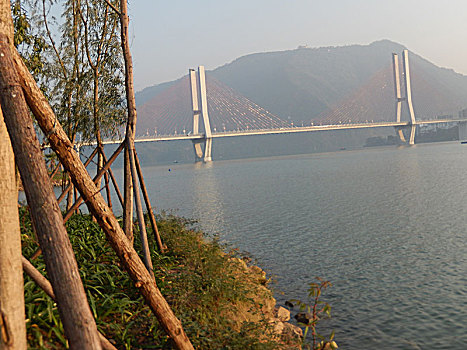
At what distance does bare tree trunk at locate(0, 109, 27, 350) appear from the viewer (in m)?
2.57

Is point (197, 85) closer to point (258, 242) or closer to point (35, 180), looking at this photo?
point (258, 242)

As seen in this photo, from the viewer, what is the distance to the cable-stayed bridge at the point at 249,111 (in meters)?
71.2

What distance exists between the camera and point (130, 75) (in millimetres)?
6828

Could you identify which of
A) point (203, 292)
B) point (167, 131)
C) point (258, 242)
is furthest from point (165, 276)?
point (167, 131)

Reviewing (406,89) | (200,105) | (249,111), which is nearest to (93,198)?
(200,105)

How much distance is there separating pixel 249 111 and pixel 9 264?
80.6 metres

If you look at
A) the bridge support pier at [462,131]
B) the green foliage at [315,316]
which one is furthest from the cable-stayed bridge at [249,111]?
the green foliage at [315,316]

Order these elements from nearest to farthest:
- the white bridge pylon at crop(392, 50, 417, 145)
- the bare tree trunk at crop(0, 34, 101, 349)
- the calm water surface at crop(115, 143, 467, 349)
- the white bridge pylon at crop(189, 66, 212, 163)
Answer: the bare tree trunk at crop(0, 34, 101, 349) < the calm water surface at crop(115, 143, 467, 349) < the white bridge pylon at crop(189, 66, 212, 163) < the white bridge pylon at crop(392, 50, 417, 145)

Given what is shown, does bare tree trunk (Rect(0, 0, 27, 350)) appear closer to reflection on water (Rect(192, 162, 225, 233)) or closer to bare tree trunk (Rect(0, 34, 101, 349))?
bare tree trunk (Rect(0, 34, 101, 349))

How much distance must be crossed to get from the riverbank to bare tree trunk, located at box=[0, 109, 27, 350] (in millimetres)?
1144

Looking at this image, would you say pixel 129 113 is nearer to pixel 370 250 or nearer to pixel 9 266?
pixel 9 266

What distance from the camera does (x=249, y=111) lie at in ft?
269

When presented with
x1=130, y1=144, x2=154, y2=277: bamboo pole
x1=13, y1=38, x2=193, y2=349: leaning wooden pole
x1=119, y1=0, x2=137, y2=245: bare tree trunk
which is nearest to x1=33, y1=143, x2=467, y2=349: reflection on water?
x1=130, y1=144, x2=154, y2=277: bamboo pole

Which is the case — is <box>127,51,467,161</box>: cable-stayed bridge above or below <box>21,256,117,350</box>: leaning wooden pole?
above
